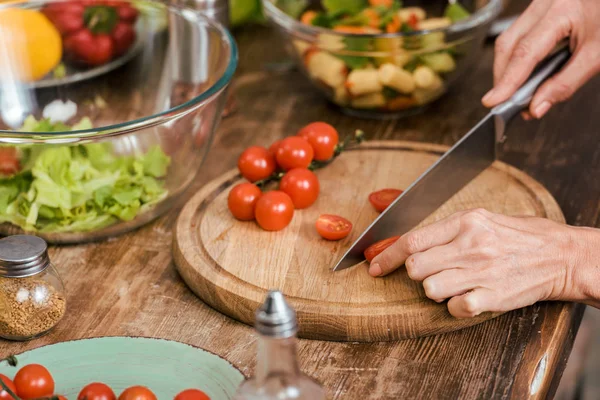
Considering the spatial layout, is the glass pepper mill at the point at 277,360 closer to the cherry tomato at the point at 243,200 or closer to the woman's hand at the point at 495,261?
the woman's hand at the point at 495,261

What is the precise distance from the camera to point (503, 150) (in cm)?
198

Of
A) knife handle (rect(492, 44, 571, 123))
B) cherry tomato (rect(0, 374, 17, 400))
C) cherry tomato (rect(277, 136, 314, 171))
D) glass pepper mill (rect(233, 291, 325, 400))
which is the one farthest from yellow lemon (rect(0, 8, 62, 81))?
glass pepper mill (rect(233, 291, 325, 400))

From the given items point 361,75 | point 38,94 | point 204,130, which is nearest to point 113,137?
point 204,130

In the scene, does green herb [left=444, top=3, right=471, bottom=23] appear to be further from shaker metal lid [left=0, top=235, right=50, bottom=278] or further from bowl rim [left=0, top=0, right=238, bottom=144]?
shaker metal lid [left=0, top=235, right=50, bottom=278]

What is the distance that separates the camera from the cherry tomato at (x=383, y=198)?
1617 millimetres

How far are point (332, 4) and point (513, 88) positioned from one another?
69 cm

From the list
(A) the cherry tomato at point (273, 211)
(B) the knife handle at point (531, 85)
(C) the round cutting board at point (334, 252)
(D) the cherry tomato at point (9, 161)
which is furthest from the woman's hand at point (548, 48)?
(D) the cherry tomato at point (9, 161)

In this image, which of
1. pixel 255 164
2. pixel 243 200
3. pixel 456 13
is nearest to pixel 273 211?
pixel 243 200

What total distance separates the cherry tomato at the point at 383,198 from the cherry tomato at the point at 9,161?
2.37 ft

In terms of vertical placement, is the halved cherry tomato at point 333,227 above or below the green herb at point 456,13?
below

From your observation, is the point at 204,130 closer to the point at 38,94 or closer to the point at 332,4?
the point at 38,94

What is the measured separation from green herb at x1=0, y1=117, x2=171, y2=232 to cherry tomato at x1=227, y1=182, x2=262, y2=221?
0.51 ft

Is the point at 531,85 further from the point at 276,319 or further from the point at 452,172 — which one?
the point at 276,319

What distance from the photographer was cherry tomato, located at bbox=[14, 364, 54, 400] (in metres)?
1.11
